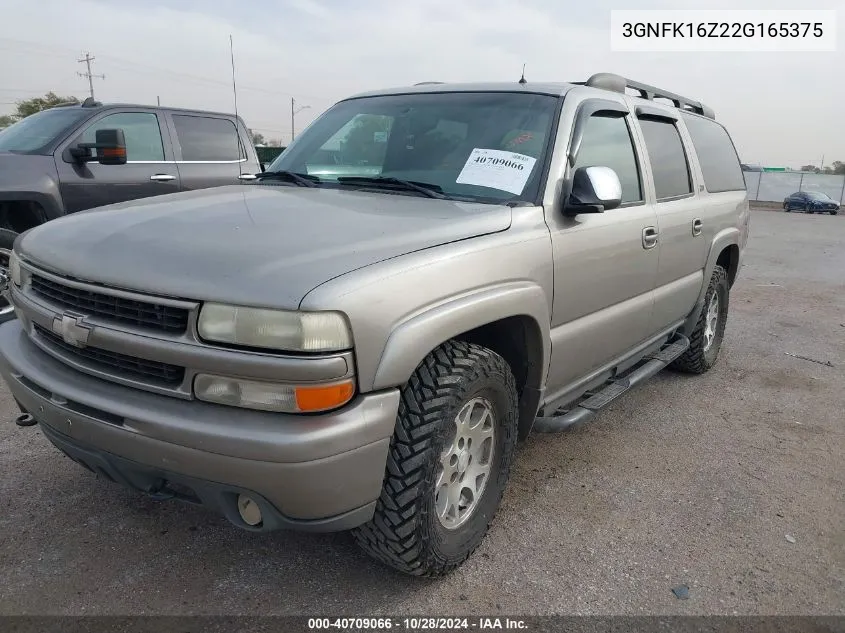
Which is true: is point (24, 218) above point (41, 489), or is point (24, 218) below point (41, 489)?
above

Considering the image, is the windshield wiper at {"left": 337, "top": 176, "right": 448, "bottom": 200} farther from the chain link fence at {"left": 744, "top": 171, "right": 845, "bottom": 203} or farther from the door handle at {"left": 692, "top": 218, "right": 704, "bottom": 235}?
the chain link fence at {"left": 744, "top": 171, "right": 845, "bottom": 203}

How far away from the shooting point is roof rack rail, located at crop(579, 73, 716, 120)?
3.73 meters

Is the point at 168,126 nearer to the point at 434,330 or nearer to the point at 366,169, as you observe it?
the point at 366,169

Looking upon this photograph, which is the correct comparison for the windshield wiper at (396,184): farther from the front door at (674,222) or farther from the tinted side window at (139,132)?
the tinted side window at (139,132)

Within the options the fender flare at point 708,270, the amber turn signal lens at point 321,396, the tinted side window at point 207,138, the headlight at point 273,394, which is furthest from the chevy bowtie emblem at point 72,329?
the tinted side window at point 207,138

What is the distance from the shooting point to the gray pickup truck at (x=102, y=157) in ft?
19.1

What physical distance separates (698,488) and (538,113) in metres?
2.00

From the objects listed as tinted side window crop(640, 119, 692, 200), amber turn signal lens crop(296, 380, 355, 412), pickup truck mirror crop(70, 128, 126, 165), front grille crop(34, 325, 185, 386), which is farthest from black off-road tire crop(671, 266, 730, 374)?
pickup truck mirror crop(70, 128, 126, 165)

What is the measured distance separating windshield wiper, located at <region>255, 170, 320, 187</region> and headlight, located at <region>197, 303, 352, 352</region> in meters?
1.47

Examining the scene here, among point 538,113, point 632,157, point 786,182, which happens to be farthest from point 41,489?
point 786,182

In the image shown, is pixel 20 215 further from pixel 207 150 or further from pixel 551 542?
pixel 551 542

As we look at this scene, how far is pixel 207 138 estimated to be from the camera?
24.0 feet

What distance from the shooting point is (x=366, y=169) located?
3.28 metres

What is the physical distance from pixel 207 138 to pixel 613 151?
5.17 meters
